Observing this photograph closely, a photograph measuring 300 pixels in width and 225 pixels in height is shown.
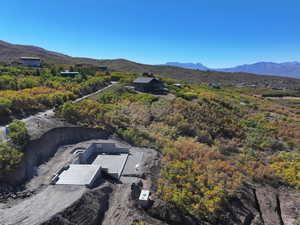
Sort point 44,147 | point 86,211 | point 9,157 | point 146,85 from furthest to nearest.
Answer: point 146,85 < point 44,147 < point 9,157 < point 86,211

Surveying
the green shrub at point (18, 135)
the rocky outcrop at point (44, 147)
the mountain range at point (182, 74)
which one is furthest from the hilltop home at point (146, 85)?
the mountain range at point (182, 74)

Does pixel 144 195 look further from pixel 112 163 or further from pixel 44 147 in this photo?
pixel 44 147

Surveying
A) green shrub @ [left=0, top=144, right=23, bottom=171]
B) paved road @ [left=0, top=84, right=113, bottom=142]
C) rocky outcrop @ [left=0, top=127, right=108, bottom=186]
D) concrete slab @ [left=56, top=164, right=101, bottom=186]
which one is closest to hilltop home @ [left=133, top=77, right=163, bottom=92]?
paved road @ [left=0, top=84, right=113, bottom=142]

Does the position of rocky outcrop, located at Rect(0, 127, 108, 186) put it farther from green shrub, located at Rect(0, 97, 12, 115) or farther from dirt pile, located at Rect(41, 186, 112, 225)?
green shrub, located at Rect(0, 97, 12, 115)

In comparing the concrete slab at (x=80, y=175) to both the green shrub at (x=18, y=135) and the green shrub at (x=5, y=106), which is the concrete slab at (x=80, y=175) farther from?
the green shrub at (x=5, y=106)

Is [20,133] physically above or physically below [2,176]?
above

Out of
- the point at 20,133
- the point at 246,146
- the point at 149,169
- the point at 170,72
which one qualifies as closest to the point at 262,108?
the point at 246,146

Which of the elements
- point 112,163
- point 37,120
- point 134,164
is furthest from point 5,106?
point 134,164

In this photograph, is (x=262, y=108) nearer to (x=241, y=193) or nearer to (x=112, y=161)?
(x=241, y=193)
